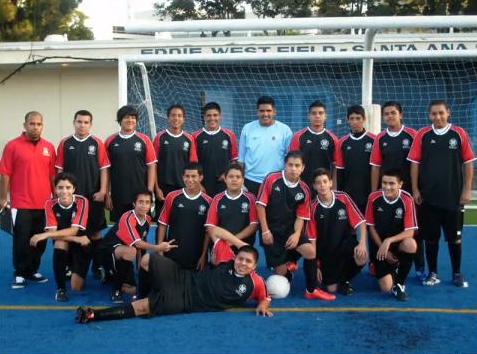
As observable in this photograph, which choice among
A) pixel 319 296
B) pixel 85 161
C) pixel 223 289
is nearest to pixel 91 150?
pixel 85 161

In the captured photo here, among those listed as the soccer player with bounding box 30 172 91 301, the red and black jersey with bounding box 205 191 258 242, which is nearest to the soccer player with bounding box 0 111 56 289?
the soccer player with bounding box 30 172 91 301

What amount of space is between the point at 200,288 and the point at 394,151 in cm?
205

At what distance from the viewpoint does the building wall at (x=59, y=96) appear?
41.1ft

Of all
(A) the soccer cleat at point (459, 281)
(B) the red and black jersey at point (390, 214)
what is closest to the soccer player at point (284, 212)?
(B) the red and black jersey at point (390, 214)

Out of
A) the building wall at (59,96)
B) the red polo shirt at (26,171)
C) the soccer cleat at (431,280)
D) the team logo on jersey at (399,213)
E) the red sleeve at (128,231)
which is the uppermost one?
the building wall at (59,96)

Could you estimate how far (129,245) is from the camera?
4.61 metres

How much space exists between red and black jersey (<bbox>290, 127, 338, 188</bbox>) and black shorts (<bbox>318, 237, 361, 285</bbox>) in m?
0.86

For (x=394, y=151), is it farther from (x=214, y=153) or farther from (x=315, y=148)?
(x=214, y=153)

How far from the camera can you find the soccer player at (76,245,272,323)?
421 cm

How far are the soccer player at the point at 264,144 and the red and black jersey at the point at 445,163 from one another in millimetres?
1297

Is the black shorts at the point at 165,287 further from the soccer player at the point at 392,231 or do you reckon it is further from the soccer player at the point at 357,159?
the soccer player at the point at 357,159

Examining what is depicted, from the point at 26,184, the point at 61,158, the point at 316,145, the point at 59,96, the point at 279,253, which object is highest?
the point at 59,96

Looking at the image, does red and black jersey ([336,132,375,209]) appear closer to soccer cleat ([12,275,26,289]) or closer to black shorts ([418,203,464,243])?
black shorts ([418,203,464,243])

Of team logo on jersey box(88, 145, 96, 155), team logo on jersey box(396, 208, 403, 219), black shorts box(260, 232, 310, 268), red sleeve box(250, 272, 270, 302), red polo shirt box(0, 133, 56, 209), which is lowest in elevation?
red sleeve box(250, 272, 270, 302)
